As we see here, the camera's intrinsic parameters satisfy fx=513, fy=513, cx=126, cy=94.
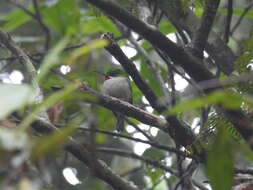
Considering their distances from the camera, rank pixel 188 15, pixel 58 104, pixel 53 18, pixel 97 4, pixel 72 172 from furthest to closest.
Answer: pixel 72 172, pixel 53 18, pixel 188 15, pixel 97 4, pixel 58 104

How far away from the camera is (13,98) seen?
1.13 metres

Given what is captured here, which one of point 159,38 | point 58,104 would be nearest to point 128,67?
point 159,38

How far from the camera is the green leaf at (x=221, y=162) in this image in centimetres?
134

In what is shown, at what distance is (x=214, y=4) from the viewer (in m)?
2.57

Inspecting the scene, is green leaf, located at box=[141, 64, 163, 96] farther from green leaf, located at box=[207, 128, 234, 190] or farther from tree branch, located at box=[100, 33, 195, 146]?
green leaf, located at box=[207, 128, 234, 190]

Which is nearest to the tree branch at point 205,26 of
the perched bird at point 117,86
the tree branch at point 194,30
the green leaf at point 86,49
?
the tree branch at point 194,30

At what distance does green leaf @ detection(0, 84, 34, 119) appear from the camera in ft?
3.65

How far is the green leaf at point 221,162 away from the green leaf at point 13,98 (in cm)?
51

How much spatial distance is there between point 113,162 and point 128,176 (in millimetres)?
205

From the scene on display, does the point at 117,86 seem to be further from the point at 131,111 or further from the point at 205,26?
the point at 205,26

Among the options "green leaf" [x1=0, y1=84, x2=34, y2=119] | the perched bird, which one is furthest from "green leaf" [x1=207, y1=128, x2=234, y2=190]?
the perched bird

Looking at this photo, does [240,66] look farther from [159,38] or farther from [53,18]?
[53,18]

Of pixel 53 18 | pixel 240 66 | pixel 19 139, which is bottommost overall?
pixel 19 139

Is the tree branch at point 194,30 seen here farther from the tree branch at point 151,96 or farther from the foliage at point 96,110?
the tree branch at point 151,96
